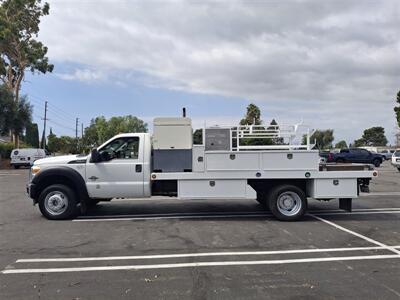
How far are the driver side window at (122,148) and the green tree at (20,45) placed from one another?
42.8 metres

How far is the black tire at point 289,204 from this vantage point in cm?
1096

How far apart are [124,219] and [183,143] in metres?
2.41

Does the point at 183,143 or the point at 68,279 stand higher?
the point at 183,143

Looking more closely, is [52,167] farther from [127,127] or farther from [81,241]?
[127,127]

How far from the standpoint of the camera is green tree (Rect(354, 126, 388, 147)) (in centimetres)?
13075

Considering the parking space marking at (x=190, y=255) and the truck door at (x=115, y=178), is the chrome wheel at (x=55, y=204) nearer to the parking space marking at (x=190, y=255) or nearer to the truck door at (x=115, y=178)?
the truck door at (x=115, y=178)

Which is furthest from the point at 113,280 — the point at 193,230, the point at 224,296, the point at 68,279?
the point at 193,230

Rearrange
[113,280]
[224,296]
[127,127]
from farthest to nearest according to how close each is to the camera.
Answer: [127,127] → [113,280] → [224,296]

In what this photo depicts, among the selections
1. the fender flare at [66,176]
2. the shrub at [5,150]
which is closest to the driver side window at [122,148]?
the fender flare at [66,176]

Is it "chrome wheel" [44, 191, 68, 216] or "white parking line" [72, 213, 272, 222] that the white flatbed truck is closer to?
"chrome wheel" [44, 191, 68, 216]

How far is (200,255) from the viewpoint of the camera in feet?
25.0

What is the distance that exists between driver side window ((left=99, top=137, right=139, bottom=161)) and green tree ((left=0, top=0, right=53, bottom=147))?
4284cm

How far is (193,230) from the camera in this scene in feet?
32.3

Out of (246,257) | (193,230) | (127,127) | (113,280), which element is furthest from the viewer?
(127,127)
